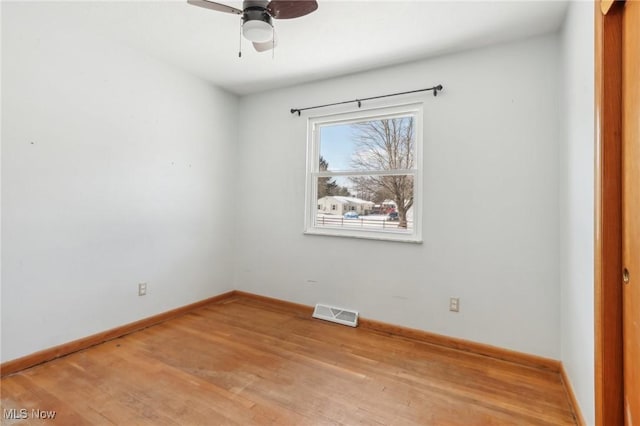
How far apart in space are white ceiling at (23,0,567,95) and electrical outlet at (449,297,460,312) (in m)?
2.10

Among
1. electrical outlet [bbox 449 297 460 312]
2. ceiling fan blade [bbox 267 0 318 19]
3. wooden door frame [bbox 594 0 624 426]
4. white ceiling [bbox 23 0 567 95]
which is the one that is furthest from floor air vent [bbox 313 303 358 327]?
ceiling fan blade [bbox 267 0 318 19]

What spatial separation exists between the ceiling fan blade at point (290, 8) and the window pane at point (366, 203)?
1.61m

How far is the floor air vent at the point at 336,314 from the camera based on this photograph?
2.91 meters

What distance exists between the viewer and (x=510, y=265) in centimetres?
232

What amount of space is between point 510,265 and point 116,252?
326 centimetres

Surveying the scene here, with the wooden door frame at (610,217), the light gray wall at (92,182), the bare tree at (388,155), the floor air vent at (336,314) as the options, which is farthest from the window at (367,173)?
the wooden door frame at (610,217)

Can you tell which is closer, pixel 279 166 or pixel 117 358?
pixel 117 358

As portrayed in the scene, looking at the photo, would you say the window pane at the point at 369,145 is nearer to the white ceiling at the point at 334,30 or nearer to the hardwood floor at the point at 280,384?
the white ceiling at the point at 334,30

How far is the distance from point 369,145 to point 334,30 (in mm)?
1109

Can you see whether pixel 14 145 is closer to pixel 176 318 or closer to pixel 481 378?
pixel 176 318

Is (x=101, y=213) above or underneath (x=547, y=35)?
underneath

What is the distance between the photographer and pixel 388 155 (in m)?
2.92

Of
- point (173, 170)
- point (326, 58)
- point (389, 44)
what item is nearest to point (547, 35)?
point (389, 44)

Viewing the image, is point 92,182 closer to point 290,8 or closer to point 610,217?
point 290,8
